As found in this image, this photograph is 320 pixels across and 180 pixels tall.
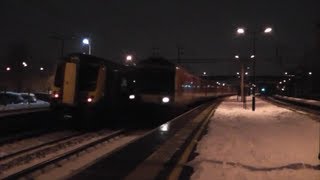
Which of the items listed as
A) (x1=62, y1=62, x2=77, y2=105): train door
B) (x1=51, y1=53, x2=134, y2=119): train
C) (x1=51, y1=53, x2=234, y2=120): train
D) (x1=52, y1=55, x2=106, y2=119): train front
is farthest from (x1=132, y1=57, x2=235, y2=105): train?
(x1=62, y1=62, x2=77, y2=105): train door

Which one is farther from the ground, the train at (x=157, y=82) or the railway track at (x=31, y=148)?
the train at (x=157, y=82)

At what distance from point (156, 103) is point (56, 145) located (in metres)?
13.6

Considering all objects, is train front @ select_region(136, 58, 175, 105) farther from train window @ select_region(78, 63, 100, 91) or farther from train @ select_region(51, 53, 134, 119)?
train window @ select_region(78, 63, 100, 91)

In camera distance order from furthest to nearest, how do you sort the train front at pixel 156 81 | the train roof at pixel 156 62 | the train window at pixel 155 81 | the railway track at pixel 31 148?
the train roof at pixel 156 62 < the train window at pixel 155 81 < the train front at pixel 156 81 < the railway track at pixel 31 148

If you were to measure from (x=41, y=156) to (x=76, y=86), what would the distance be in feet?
30.9

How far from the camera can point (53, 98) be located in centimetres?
2567

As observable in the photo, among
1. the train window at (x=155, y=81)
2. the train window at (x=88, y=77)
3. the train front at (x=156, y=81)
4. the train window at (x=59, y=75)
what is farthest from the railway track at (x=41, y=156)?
the train window at (x=155, y=81)

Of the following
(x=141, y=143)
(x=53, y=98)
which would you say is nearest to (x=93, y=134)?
(x=53, y=98)

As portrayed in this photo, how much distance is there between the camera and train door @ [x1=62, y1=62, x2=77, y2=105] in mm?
25297

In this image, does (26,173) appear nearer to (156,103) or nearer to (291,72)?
(156,103)

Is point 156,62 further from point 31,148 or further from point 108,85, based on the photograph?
point 31,148

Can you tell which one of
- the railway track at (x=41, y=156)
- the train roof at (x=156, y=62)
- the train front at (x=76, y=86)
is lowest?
the railway track at (x=41, y=156)

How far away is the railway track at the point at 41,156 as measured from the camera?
42.4ft

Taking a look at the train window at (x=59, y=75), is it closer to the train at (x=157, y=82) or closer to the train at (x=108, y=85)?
the train at (x=108, y=85)
